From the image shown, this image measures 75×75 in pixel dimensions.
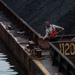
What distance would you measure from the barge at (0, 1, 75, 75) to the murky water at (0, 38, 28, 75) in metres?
0.25

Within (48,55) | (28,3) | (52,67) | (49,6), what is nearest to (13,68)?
(48,55)

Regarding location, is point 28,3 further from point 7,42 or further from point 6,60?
point 6,60

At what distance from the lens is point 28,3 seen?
2662cm

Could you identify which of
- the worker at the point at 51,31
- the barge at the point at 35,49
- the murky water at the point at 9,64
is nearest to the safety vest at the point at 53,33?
the worker at the point at 51,31

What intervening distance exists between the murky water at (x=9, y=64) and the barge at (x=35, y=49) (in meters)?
0.25

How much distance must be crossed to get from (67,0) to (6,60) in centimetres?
583

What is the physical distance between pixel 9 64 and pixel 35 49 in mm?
2857

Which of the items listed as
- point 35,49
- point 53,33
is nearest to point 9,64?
point 35,49

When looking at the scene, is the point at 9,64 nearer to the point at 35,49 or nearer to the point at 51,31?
the point at 35,49

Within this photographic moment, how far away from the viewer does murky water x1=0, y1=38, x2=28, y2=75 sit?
17438 millimetres

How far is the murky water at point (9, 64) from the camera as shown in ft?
57.2

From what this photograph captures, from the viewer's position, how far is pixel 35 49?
16438mm

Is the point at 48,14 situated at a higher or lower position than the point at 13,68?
higher

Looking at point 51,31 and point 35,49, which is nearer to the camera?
point 35,49
